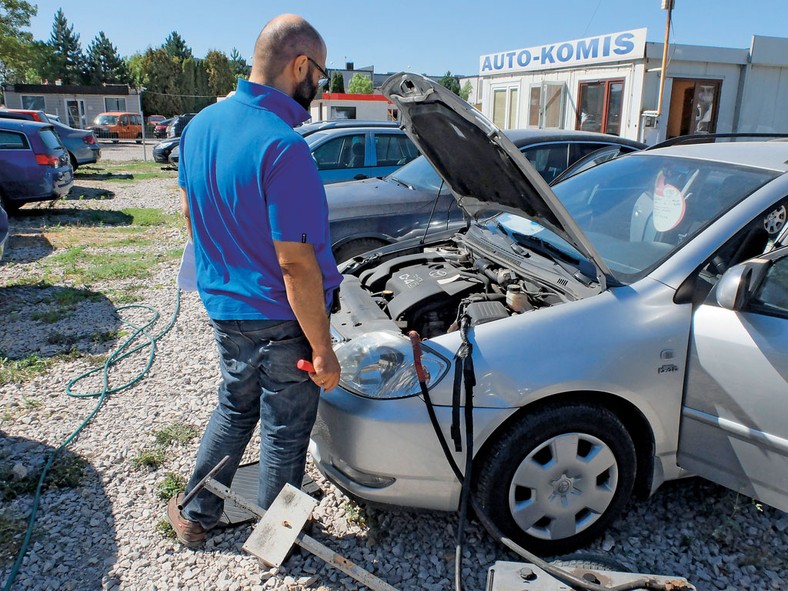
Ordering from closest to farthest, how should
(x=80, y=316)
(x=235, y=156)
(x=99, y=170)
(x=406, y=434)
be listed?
(x=235, y=156), (x=406, y=434), (x=80, y=316), (x=99, y=170)

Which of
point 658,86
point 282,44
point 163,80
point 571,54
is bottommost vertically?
point 282,44

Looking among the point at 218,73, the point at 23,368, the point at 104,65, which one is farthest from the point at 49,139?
the point at 104,65

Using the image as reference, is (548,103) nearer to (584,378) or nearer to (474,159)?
(474,159)

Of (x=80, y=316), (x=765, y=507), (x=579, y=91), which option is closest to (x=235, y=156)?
(x=765, y=507)

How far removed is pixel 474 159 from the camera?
3.12m

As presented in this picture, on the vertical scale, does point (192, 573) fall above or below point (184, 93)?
below

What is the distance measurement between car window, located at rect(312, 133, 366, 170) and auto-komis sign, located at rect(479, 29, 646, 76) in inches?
318

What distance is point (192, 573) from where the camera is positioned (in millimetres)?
2633

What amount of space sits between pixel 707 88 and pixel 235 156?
1525 cm

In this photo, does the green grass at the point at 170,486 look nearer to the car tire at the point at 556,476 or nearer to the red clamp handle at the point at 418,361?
the red clamp handle at the point at 418,361

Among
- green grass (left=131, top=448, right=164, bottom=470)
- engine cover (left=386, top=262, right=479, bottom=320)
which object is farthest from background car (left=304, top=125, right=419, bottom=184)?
green grass (left=131, top=448, right=164, bottom=470)

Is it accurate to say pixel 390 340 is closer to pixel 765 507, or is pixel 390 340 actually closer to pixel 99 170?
pixel 765 507

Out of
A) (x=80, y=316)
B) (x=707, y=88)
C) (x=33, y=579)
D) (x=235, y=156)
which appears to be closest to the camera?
(x=235, y=156)

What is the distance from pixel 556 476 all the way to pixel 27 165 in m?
11.1
